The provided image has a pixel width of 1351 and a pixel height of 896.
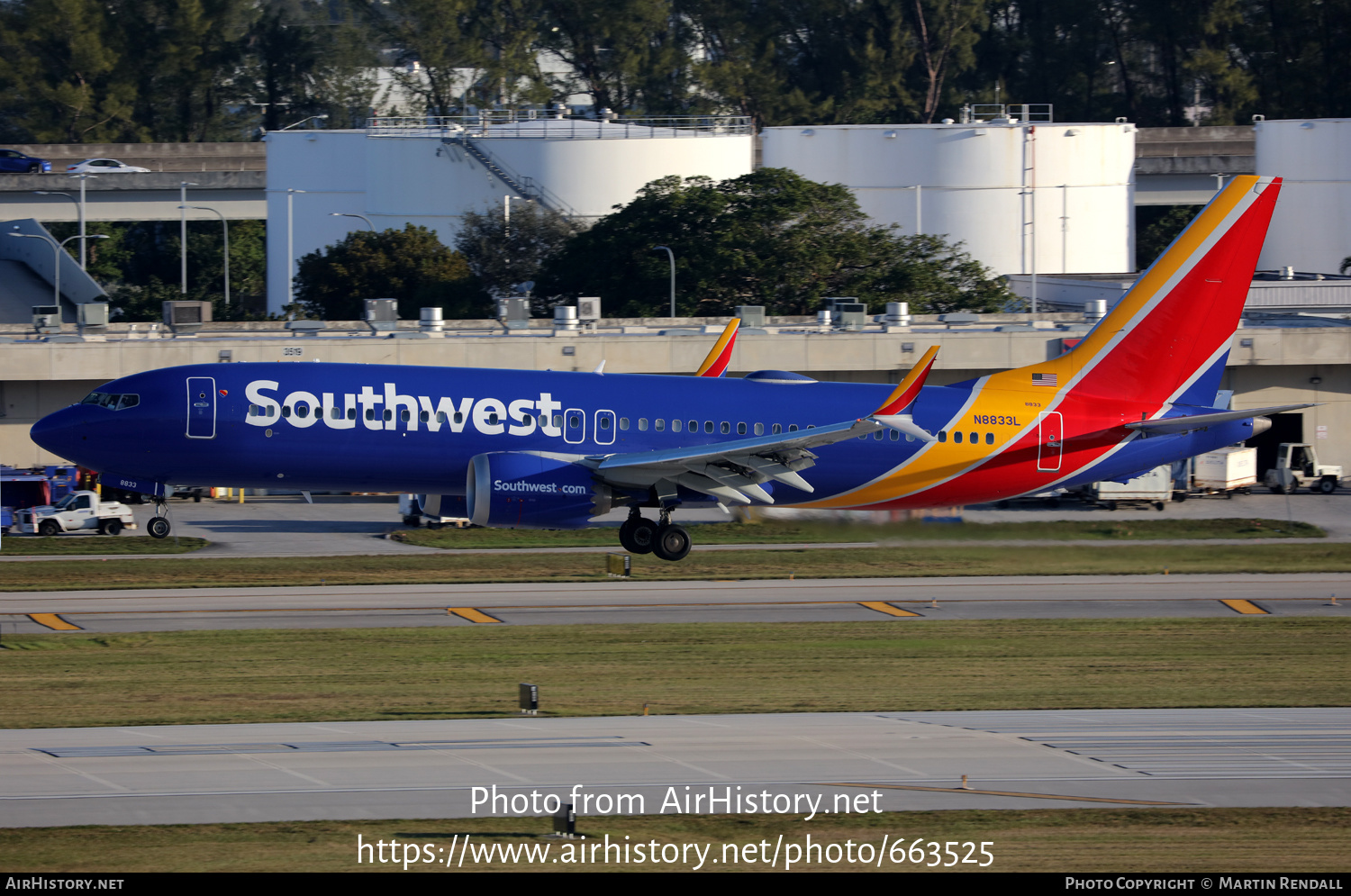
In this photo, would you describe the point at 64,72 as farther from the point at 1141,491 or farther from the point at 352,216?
the point at 1141,491

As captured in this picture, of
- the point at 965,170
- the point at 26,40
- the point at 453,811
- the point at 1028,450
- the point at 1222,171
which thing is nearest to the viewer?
the point at 453,811

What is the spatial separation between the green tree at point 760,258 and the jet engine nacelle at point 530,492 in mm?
54918

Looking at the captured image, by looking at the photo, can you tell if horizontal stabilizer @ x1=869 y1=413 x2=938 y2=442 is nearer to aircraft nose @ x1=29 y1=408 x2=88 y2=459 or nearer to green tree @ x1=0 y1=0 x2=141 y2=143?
aircraft nose @ x1=29 y1=408 x2=88 y2=459

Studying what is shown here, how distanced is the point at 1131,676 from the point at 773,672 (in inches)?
340

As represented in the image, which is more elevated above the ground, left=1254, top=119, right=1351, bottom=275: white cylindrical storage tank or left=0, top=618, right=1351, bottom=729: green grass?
left=1254, top=119, right=1351, bottom=275: white cylindrical storage tank

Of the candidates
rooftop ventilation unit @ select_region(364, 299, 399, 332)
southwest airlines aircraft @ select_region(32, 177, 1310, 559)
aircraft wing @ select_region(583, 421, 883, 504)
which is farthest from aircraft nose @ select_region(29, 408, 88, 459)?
rooftop ventilation unit @ select_region(364, 299, 399, 332)

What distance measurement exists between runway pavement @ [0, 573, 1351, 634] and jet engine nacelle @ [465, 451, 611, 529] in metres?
6.82

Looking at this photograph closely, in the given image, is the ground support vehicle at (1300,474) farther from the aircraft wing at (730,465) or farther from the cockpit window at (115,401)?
the cockpit window at (115,401)

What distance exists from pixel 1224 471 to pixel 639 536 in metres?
42.6

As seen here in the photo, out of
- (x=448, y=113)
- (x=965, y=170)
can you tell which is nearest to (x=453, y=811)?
(x=965, y=170)

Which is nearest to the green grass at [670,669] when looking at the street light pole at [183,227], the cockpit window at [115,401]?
the cockpit window at [115,401]

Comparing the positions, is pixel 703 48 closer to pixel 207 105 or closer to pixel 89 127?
pixel 207 105

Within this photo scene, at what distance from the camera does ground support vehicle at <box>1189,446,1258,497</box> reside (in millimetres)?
72500

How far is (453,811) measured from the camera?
83.1 feet
